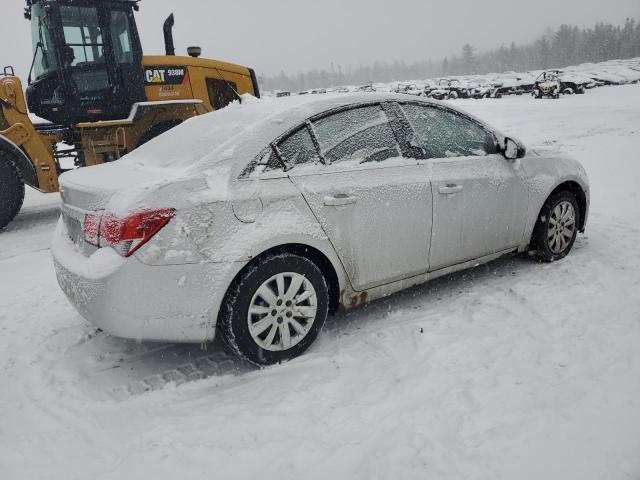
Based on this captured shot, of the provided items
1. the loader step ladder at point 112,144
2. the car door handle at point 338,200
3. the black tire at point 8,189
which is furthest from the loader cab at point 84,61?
the car door handle at point 338,200

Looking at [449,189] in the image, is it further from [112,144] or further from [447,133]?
[112,144]

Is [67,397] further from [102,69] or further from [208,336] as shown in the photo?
[102,69]

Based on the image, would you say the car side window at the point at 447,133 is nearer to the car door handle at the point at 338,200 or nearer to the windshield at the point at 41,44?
the car door handle at the point at 338,200

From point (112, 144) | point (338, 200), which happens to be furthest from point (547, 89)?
point (338, 200)

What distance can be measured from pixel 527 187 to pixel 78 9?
7.17m

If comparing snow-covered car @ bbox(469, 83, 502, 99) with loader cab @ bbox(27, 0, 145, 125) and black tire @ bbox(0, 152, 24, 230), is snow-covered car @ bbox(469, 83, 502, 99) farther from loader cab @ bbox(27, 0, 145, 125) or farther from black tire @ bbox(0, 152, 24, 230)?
black tire @ bbox(0, 152, 24, 230)

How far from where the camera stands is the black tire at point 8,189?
6.96 m

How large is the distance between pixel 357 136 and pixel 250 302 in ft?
4.57

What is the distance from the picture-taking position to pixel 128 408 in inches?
110

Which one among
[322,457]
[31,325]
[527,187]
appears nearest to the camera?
[322,457]

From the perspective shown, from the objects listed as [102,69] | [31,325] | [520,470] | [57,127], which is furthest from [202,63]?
[520,470]

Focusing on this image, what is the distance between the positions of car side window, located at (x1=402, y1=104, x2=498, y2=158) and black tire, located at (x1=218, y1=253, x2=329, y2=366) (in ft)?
4.51

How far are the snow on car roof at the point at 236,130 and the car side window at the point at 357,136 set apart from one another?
90 millimetres

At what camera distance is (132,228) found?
2.66 m
